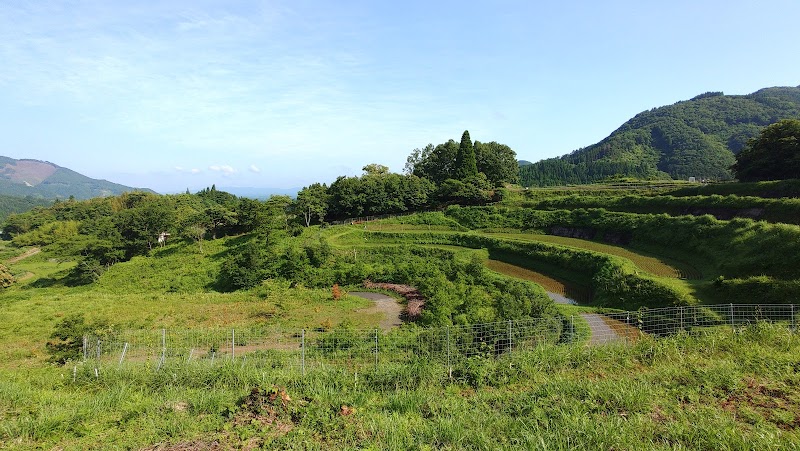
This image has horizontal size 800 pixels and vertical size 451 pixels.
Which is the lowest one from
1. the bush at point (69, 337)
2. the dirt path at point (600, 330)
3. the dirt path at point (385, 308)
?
the dirt path at point (385, 308)

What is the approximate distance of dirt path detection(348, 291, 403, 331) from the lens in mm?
18469

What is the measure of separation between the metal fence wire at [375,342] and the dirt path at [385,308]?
14.6 feet

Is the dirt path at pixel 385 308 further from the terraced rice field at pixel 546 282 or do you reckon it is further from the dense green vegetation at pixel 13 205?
the dense green vegetation at pixel 13 205

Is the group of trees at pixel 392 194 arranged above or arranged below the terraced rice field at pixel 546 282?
above

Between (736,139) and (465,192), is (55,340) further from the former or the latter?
(736,139)

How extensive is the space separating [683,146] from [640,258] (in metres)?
129

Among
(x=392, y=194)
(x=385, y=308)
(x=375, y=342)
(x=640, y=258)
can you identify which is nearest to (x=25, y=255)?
(x=392, y=194)

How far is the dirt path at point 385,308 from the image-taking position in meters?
18.5

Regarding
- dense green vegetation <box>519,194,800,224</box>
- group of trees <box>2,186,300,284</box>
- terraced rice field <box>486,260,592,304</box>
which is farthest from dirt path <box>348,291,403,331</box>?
dense green vegetation <box>519,194,800,224</box>

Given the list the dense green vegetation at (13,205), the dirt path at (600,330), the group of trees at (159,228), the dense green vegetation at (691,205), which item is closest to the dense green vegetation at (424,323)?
the dense green vegetation at (691,205)

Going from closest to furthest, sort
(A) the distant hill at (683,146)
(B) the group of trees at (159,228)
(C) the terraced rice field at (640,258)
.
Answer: (C) the terraced rice field at (640,258)
(B) the group of trees at (159,228)
(A) the distant hill at (683,146)

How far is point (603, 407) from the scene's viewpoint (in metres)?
5.37

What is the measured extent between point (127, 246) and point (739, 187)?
60.8 meters

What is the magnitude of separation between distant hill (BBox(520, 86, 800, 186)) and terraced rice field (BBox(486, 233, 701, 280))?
2931 inches
